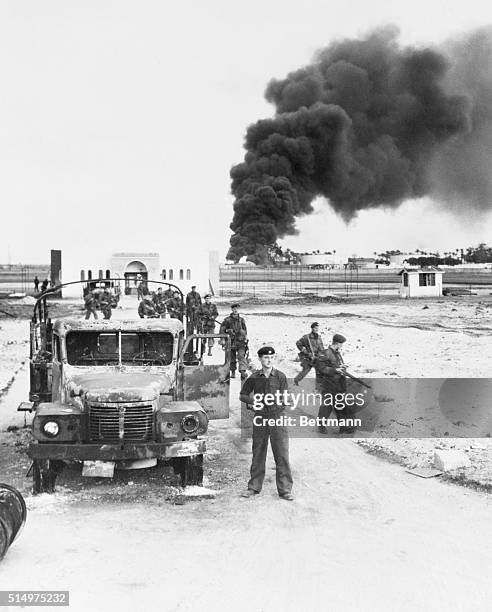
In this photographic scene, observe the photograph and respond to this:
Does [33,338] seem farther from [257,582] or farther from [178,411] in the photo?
[257,582]

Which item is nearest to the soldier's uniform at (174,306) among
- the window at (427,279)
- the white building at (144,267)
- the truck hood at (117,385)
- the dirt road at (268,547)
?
the truck hood at (117,385)

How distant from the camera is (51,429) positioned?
24.7 feet

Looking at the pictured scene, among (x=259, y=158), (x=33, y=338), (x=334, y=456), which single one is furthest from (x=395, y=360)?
(x=259, y=158)

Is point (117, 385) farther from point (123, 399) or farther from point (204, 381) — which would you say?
point (204, 381)

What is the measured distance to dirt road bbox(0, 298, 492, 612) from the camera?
535cm

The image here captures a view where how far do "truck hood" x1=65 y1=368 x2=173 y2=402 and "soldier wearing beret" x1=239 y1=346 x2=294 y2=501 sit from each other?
3.16 feet

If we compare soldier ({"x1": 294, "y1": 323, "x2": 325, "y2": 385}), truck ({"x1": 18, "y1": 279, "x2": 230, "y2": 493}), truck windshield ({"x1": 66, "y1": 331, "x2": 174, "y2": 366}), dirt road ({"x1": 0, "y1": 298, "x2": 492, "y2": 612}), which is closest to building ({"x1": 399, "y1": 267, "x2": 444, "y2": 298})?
soldier ({"x1": 294, "y1": 323, "x2": 325, "y2": 385})

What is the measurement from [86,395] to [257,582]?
9.53ft

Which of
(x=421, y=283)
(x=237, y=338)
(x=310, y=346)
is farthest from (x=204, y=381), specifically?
(x=421, y=283)

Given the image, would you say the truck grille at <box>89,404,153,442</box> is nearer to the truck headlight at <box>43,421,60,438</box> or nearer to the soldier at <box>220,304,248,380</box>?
the truck headlight at <box>43,421,60,438</box>

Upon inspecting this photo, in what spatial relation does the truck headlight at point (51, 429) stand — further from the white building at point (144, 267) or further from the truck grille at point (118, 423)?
the white building at point (144, 267)

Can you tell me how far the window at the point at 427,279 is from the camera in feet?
158

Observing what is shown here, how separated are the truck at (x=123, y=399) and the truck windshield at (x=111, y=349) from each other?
0.01 m

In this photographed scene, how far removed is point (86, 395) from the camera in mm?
7672
